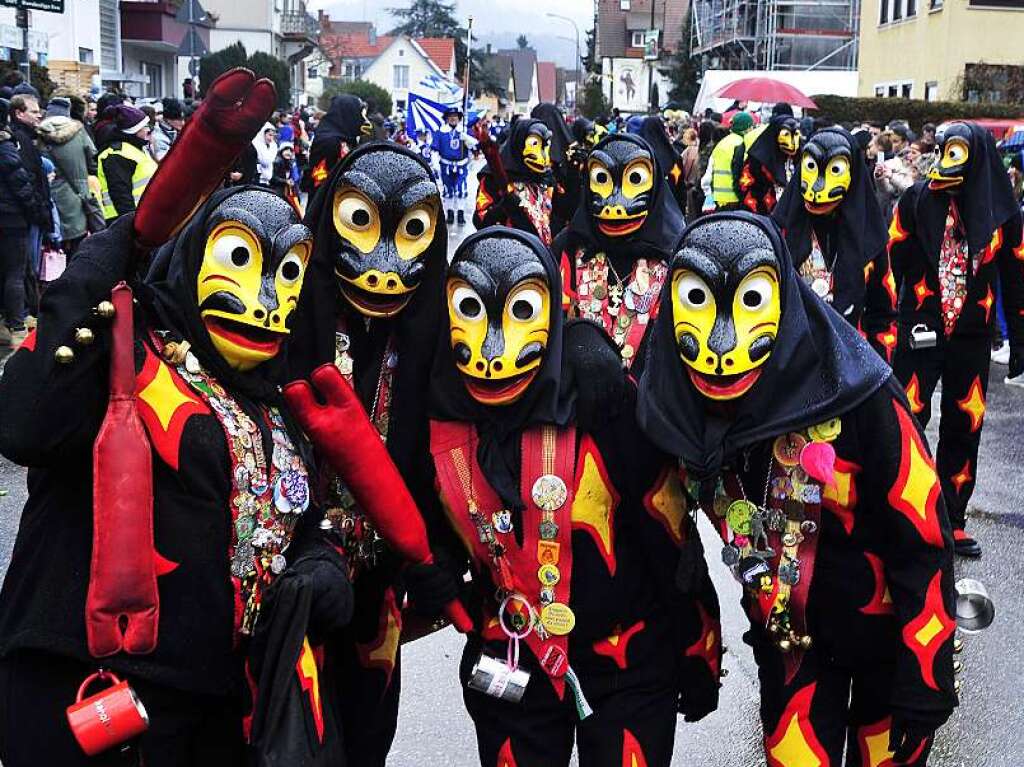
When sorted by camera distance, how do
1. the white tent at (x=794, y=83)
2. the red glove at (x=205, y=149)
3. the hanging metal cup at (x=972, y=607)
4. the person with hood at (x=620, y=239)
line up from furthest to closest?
the white tent at (x=794, y=83)
the person with hood at (x=620, y=239)
the hanging metal cup at (x=972, y=607)
the red glove at (x=205, y=149)

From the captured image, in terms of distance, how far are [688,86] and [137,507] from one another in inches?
1872

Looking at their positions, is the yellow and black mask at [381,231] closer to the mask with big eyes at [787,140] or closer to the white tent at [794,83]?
the mask with big eyes at [787,140]

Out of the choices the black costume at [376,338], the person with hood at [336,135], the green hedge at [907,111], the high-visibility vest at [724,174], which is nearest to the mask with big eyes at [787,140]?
the high-visibility vest at [724,174]

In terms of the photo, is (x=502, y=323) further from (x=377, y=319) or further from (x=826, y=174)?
(x=826, y=174)

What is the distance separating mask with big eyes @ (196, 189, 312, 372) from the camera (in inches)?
107

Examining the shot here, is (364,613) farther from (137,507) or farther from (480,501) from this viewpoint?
(137,507)

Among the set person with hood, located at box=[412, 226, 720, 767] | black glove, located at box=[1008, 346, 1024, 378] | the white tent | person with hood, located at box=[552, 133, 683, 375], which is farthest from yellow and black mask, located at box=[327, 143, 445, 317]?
the white tent

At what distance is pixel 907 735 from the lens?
2.91 metres

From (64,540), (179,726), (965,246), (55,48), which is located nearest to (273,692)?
(179,726)

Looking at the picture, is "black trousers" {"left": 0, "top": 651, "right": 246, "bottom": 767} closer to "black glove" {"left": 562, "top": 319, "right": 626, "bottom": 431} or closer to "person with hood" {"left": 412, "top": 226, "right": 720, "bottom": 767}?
"person with hood" {"left": 412, "top": 226, "right": 720, "bottom": 767}

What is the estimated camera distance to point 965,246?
597 cm

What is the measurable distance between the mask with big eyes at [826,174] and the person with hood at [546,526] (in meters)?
3.53

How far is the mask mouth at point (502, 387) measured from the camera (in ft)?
9.62

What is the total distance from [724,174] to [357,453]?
34.1 feet
